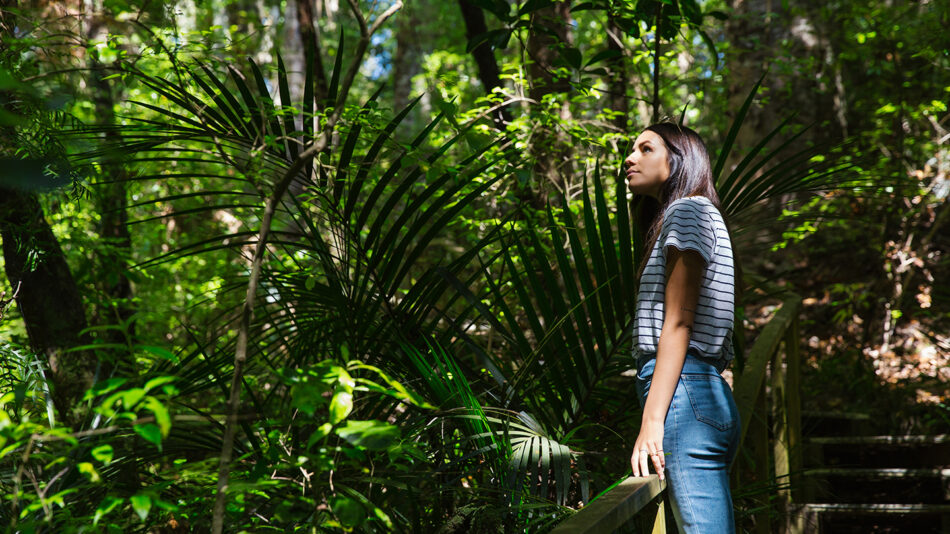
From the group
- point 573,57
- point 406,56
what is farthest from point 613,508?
point 406,56

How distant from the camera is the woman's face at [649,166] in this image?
6.28 feet

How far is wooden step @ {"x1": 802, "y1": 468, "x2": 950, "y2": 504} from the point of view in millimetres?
3787

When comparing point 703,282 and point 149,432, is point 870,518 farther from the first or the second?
point 149,432

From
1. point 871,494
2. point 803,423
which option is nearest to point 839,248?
point 803,423

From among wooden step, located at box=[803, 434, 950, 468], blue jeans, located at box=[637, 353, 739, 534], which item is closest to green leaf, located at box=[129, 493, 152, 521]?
blue jeans, located at box=[637, 353, 739, 534]

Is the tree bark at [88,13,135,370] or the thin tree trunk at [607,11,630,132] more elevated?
the thin tree trunk at [607,11,630,132]

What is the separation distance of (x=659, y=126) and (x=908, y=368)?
4139 millimetres

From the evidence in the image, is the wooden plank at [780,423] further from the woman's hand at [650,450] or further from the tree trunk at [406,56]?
the tree trunk at [406,56]

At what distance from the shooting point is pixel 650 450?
5.22 ft

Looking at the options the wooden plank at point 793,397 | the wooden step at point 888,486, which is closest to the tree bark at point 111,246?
the wooden plank at point 793,397

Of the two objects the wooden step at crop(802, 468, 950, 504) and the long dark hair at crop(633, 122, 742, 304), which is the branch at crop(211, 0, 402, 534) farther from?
the wooden step at crop(802, 468, 950, 504)

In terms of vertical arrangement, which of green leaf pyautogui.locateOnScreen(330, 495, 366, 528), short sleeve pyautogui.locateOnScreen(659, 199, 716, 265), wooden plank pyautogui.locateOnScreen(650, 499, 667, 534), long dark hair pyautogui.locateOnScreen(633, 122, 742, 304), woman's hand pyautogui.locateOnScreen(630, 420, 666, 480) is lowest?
wooden plank pyautogui.locateOnScreen(650, 499, 667, 534)

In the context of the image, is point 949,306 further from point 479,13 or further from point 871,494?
point 479,13

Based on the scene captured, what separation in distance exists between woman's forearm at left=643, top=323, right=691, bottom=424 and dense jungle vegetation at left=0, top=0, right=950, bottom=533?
0.24 meters
